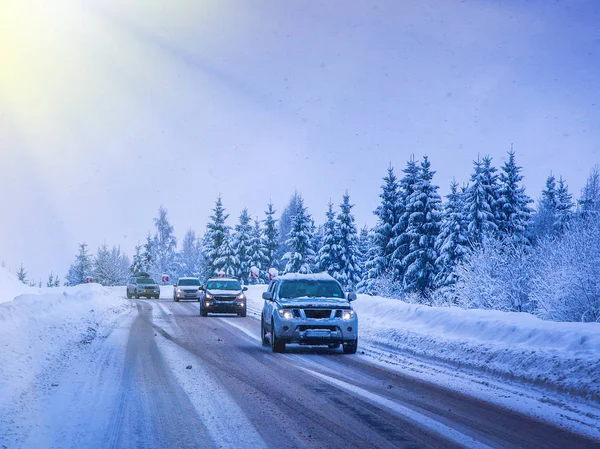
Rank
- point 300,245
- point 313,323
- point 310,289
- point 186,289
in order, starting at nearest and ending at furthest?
1. point 313,323
2. point 310,289
3. point 186,289
4. point 300,245

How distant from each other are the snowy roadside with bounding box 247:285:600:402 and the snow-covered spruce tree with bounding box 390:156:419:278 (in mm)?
40804

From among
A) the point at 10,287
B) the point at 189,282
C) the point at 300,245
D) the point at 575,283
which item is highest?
the point at 300,245

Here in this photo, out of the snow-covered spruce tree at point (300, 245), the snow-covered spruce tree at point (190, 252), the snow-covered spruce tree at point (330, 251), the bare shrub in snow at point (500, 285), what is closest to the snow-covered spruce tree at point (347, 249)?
the snow-covered spruce tree at point (330, 251)

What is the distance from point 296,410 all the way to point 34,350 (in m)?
6.29

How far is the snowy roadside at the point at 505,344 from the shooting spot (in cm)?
942

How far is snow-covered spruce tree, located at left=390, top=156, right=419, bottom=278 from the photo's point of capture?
60750 millimetres

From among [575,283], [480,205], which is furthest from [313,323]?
[480,205]

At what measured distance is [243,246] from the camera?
308 feet

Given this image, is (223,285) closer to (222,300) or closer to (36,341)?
(222,300)

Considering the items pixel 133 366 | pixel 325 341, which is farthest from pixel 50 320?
pixel 325 341

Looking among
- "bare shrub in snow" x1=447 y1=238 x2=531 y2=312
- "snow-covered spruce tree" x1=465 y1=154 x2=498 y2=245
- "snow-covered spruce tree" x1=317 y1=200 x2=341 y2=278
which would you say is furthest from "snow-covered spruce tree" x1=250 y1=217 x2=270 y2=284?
"bare shrub in snow" x1=447 y1=238 x2=531 y2=312

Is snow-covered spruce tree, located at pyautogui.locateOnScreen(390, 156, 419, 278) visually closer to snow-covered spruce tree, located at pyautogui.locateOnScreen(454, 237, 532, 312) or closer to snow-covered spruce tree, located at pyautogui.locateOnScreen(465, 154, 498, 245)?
snow-covered spruce tree, located at pyautogui.locateOnScreen(465, 154, 498, 245)

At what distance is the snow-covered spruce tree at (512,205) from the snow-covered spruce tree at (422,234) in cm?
559

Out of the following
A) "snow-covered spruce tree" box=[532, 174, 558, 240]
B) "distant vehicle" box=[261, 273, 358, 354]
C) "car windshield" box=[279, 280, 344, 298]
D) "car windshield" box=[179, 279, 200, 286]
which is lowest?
"distant vehicle" box=[261, 273, 358, 354]
